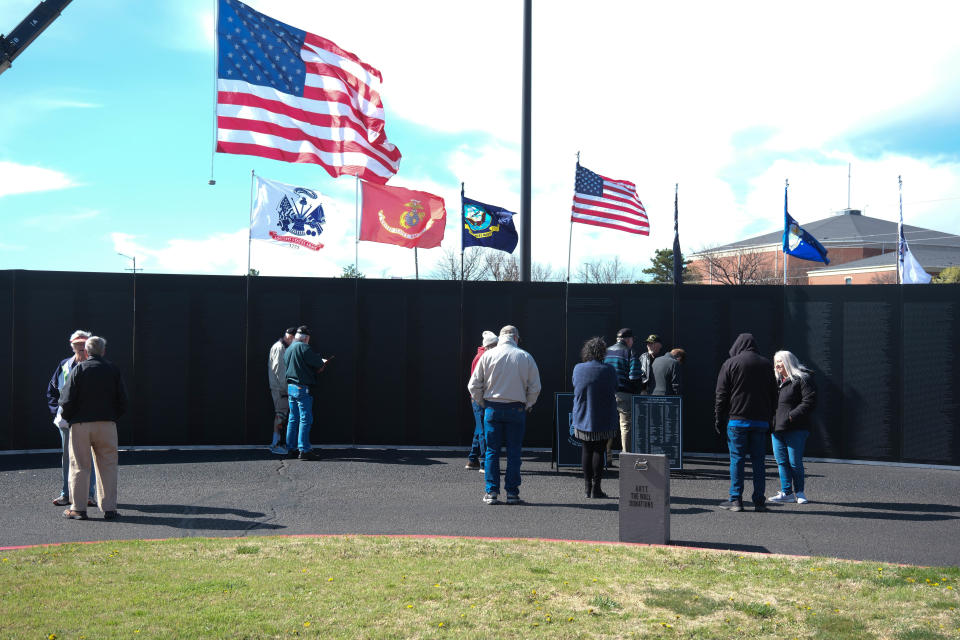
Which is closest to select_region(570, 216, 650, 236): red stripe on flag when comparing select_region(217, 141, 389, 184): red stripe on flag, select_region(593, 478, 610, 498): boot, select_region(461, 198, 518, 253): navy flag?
select_region(461, 198, 518, 253): navy flag

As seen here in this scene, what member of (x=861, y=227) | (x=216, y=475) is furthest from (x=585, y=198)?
(x=861, y=227)

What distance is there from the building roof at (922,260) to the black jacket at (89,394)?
6922cm

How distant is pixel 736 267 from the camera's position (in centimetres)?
7812

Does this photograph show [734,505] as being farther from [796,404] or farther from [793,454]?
[796,404]

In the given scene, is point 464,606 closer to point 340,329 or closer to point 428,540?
point 428,540

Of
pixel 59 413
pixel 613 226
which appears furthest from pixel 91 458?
pixel 613 226

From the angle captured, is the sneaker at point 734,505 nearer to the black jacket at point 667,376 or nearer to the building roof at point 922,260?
the black jacket at point 667,376

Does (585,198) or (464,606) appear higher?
(585,198)

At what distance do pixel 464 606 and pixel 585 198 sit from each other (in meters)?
10.5

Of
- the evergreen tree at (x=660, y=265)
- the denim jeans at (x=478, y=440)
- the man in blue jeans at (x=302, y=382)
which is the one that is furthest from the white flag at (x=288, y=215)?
the evergreen tree at (x=660, y=265)

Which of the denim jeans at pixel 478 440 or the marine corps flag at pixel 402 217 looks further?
the marine corps flag at pixel 402 217

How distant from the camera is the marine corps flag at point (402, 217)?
47.7ft

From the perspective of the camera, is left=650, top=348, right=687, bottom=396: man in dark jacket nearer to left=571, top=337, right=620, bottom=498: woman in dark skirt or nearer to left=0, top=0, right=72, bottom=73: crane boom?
left=571, top=337, right=620, bottom=498: woman in dark skirt

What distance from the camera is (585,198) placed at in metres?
14.6
